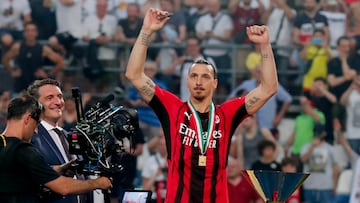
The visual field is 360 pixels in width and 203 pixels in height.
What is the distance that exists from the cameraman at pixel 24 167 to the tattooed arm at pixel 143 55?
89 centimetres

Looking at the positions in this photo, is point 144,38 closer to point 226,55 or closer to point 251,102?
point 251,102


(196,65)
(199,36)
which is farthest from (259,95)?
(199,36)

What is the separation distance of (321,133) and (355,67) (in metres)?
1.10

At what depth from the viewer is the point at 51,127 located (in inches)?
385

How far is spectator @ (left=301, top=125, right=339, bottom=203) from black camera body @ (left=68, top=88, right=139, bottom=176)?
667 cm

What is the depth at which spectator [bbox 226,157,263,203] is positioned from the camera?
44.7ft

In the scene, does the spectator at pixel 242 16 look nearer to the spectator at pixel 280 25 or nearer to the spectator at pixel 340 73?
the spectator at pixel 280 25

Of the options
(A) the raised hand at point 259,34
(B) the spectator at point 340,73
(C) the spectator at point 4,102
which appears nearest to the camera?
(A) the raised hand at point 259,34

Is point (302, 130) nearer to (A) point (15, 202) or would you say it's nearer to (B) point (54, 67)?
(B) point (54, 67)

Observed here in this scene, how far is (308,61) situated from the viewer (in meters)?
16.2

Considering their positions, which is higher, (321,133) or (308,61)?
(308,61)

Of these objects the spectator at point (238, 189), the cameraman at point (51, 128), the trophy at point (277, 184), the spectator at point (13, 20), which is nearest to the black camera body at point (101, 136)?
the cameraman at point (51, 128)

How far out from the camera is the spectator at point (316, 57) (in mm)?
16125

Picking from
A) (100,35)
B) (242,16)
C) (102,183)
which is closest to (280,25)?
(242,16)
